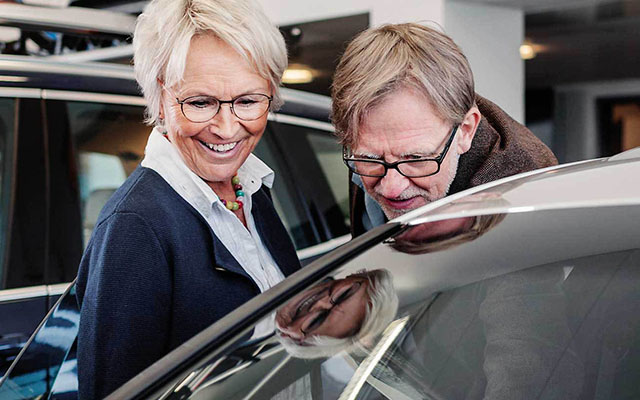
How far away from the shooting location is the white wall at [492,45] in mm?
5328

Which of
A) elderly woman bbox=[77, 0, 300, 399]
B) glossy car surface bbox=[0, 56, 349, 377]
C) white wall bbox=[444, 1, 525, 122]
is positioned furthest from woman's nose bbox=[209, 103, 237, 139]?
white wall bbox=[444, 1, 525, 122]

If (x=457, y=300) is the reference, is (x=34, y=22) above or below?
above

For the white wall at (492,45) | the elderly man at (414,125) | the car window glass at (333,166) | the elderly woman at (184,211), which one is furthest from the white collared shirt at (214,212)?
the white wall at (492,45)

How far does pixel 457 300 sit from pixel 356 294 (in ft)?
0.42

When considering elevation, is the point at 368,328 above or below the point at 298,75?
above

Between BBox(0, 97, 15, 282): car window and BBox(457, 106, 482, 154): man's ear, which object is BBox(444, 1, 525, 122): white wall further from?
BBox(457, 106, 482, 154): man's ear

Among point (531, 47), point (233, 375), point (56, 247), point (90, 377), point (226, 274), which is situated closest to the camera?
point (233, 375)

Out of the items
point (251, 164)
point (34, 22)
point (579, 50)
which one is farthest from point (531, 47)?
point (251, 164)

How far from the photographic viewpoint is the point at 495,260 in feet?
3.64

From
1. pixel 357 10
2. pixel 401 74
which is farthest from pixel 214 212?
pixel 357 10

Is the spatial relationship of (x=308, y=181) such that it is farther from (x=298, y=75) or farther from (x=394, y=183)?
(x=298, y=75)

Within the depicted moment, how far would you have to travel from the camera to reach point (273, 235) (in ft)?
5.85

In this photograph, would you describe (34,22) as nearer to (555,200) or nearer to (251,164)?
(251,164)

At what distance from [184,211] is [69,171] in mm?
1095
